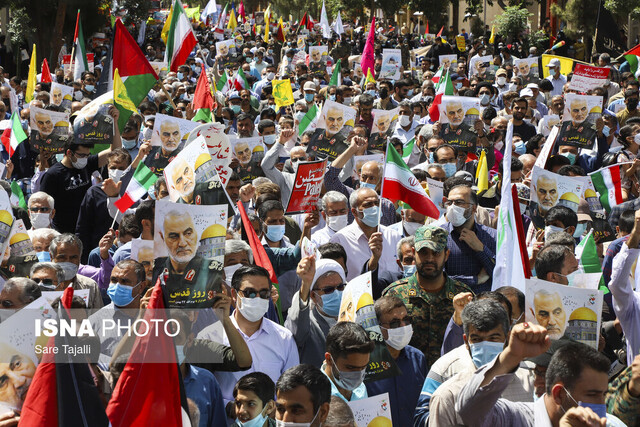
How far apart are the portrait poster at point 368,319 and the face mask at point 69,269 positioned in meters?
2.06

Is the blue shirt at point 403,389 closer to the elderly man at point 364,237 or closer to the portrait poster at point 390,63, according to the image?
the elderly man at point 364,237

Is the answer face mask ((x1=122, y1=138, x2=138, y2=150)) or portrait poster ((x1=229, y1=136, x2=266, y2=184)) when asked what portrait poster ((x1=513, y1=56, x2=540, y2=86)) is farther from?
face mask ((x1=122, y1=138, x2=138, y2=150))

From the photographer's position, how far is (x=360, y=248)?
22.6 feet

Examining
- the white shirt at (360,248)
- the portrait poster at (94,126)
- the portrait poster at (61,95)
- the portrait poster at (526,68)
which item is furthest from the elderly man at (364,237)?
the portrait poster at (526,68)

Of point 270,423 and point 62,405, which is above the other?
point 62,405

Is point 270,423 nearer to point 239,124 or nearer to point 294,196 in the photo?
point 294,196

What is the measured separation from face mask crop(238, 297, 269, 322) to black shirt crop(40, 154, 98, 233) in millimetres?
4023

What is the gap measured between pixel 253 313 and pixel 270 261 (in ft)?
4.50

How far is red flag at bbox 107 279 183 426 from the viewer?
3855 millimetres

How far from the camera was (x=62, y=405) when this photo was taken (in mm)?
3602

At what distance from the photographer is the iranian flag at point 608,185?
8219 millimetres

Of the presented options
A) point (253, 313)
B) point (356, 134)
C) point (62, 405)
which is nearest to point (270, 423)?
point (253, 313)

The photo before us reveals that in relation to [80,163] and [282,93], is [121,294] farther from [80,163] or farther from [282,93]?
[282,93]

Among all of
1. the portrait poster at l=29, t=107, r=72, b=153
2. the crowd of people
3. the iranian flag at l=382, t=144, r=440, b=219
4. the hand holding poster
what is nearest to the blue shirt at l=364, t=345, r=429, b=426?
the crowd of people
